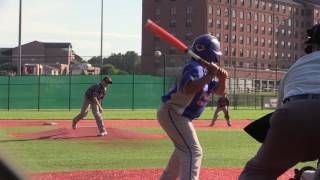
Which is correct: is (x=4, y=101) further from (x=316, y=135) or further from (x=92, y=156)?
(x=316, y=135)

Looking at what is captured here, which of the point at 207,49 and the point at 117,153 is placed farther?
the point at 117,153

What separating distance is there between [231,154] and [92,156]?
2.82 meters

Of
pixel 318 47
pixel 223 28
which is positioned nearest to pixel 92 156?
pixel 318 47

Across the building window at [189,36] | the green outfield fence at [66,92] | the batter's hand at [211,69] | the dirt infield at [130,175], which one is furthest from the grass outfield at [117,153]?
the building window at [189,36]

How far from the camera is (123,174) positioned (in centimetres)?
881

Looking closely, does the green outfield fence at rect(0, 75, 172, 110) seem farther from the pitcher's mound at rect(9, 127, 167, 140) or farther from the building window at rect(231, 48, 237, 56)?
the building window at rect(231, 48, 237, 56)

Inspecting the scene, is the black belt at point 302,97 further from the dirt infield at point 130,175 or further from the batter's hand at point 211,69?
the dirt infield at point 130,175

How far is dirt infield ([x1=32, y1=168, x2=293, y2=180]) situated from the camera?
8414 mm

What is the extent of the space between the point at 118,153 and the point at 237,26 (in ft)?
340

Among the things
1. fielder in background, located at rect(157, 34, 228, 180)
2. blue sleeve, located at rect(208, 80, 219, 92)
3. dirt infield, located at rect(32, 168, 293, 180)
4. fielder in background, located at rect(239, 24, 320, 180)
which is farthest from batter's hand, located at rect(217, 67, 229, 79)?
dirt infield, located at rect(32, 168, 293, 180)

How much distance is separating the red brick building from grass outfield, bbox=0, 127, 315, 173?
81.9 metres

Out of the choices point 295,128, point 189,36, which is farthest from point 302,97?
point 189,36

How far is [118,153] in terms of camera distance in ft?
40.0

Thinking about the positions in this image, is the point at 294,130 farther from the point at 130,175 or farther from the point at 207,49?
the point at 130,175
